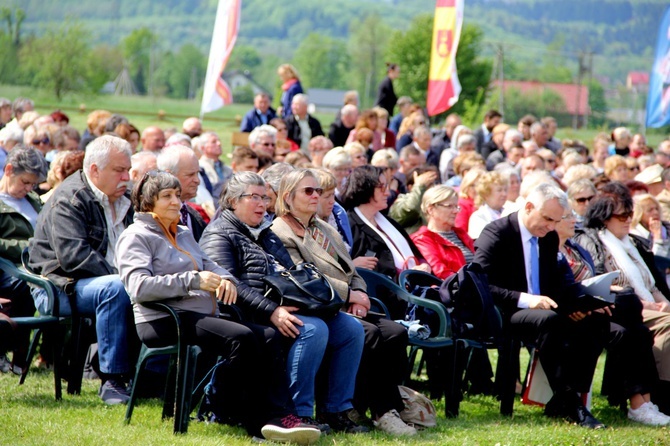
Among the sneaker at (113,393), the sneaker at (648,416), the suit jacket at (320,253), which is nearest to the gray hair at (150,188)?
the suit jacket at (320,253)

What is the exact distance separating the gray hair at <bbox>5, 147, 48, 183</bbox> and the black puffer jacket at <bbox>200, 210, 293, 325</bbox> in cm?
155

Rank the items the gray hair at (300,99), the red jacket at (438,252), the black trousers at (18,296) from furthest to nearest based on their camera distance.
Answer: the gray hair at (300,99) → the red jacket at (438,252) → the black trousers at (18,296)

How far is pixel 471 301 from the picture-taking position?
618cm

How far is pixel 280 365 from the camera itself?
5.08m

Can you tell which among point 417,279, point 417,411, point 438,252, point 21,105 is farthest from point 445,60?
point 417,411

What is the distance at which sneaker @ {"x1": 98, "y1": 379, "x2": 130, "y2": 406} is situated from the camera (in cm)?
559

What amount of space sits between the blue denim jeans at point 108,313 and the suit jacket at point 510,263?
98.1 inches

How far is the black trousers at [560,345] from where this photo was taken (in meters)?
6.21

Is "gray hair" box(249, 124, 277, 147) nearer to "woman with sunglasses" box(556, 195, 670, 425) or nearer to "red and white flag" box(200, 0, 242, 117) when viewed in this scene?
"red and white flag" box(200, 0, 242, 117)

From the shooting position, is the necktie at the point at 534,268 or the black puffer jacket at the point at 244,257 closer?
the black puffer jacket at the point at 244,257

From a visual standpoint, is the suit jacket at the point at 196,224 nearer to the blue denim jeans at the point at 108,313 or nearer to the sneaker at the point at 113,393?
the blue denim jeans at the point at 108,313

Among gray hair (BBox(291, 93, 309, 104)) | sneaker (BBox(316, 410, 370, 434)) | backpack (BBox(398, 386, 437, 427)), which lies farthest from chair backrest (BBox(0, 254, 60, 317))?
gray hair (BBox(291, 93, 309, 104))

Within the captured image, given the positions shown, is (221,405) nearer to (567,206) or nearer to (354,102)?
(567,206)

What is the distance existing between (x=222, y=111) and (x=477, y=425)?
63.6 m
